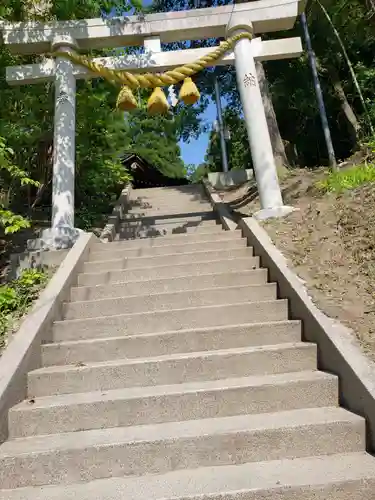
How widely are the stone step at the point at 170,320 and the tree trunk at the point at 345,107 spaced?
433 inches

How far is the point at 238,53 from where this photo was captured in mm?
6605

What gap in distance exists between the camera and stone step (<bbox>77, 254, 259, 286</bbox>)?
477 cm

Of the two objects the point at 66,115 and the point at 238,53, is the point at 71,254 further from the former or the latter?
the point at 238,53

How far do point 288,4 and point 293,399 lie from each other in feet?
20.5

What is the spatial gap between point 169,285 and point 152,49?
4249mm

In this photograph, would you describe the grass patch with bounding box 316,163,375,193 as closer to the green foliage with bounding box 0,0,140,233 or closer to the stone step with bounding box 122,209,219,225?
the stone step with bounding box 122,209,219,225

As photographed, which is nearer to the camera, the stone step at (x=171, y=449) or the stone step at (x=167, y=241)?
the stone step at (x=171, y=449)

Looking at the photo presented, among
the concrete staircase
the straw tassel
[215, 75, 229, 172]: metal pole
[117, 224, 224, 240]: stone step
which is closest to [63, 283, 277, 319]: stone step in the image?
the concrete staircase

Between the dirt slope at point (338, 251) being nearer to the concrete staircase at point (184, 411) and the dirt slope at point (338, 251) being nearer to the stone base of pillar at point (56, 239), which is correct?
the concrete staircase at point (184, 411)

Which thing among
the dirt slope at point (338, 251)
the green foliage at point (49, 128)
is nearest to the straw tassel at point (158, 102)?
the green foliage at point (49, 128)

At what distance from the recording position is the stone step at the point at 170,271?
4.77 m

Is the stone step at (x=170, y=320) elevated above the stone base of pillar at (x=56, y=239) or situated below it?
below

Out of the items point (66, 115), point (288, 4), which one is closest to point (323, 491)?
point (66, 115)

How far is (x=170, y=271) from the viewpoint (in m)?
4.88
